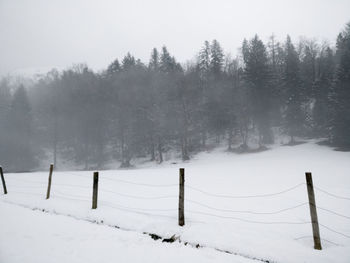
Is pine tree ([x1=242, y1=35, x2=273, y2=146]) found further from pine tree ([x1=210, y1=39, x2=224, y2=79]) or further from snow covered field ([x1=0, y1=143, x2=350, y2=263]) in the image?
snow covered field ([x1=0, y1=143, x2=350, y2=263])

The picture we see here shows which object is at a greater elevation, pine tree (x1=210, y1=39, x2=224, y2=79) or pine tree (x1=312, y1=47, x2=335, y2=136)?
pine tree (x1=210, y1=39, x2=224, y2=79)

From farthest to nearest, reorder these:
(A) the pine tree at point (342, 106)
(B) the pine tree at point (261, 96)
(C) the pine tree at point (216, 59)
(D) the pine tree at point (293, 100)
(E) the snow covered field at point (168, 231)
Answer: (C) the pine tree at point (216, 59) < (B) the pine tree at point (261, 96) < (D) the pine tree at point (293, 100) < (A) the pine tree at point (342, 106) < (E) the snow covered field at point (168, 231)

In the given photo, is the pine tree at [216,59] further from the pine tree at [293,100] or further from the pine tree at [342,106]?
the pine tree at [342,106]

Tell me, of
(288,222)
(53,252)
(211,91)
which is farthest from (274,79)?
(53,252)

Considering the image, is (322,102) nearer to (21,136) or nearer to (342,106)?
(342,106)

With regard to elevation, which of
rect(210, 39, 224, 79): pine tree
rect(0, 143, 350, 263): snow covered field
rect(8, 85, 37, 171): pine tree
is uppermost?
rect(210, 39, 224, 79): pine tree

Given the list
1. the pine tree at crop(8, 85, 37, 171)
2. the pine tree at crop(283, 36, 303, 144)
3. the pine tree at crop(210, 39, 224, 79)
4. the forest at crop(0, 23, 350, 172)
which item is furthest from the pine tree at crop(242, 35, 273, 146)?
the pine tree at crop(8, 85, 37, 171)

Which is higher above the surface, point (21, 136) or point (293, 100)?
point (293, 100)

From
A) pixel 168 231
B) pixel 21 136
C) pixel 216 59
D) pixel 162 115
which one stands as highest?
pixel 216 59

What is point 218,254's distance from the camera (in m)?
4.21

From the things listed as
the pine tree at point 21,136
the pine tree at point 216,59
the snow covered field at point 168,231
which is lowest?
the snow covered field at point 168,231

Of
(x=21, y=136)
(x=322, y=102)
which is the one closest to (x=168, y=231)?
(x=322, y=102)

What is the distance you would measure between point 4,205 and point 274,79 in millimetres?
42369

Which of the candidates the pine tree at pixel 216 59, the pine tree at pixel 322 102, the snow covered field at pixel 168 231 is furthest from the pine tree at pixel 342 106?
the snow covered field at pixel 168 231
